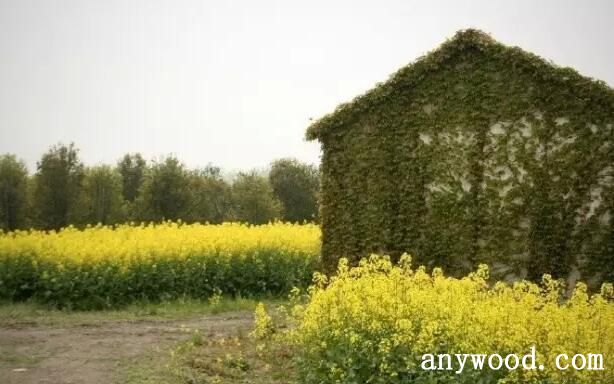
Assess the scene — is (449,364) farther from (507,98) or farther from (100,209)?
(100,209)

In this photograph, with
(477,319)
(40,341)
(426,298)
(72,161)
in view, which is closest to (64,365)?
(40,341)

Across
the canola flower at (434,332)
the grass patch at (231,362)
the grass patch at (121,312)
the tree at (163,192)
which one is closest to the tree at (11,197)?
the tree at (163,192)

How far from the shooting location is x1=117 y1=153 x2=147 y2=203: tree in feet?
124

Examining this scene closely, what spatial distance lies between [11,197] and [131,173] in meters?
11.3

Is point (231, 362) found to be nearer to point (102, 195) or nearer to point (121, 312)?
point (121, 312)

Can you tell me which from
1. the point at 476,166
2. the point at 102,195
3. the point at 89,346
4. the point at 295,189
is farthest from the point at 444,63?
the point at 295,189

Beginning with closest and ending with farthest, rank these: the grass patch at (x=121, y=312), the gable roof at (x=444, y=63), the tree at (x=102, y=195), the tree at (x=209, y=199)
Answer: the gable roof at (x=444, y=63) < the grass patch at (x=121, y=312) < the tree at (x=102, y=195) < the tree at (x=209, y=199)

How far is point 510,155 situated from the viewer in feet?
45.7

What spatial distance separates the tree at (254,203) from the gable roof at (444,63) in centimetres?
1852

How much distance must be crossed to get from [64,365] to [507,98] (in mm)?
9948

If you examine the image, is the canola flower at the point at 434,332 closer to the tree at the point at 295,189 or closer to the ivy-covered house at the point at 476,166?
the ivy-covered house at the point at 476,166

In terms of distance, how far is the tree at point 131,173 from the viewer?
37.7m

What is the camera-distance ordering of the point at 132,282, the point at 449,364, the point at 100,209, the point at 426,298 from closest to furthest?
the point at 449,364
the point at 426,298
the point at 132,282
the point at 100,209

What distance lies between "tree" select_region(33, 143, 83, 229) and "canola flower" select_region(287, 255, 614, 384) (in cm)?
2079
